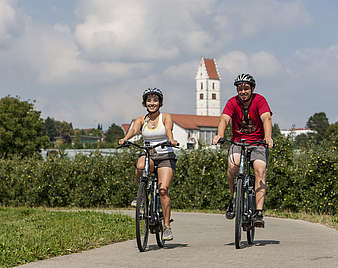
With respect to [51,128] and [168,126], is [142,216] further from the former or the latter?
[51,128]

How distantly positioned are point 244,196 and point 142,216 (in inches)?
50.6

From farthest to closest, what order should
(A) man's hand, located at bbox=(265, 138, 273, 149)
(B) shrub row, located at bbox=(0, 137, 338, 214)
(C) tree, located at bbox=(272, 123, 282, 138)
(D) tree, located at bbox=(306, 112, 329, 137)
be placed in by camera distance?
(D) tree, located at bbox=(306, 112, 329, 137)
(C) tree, located at bbox=(272, 123, 282, 138)
(B) shrub row, located at bbox=(0, 137, 338, 214)
(A) man's hand, located at bbox=(265, 138, 273, 149)

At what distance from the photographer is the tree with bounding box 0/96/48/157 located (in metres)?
71.0

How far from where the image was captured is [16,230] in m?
9.85

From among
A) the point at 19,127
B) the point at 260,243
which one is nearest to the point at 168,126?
the point at 260,243

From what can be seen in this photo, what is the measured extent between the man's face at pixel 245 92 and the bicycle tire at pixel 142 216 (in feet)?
5.67

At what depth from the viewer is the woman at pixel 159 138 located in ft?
25.2

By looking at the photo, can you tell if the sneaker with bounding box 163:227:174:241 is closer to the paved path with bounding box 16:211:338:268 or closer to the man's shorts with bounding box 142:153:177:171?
the paved path with bounding box 16:211:338:268

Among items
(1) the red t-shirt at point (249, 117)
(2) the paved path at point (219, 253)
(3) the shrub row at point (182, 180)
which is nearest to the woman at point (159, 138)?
(2) the paved path at point (219, 253)

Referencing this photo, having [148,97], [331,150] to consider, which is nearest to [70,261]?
[148,97]

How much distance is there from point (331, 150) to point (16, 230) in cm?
782

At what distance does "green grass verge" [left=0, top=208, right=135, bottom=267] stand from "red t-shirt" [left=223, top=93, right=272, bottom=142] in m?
2.31

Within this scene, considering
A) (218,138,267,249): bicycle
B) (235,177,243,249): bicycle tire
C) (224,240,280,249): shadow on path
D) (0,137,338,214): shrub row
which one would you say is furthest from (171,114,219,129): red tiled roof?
(235,177,243,249): bicycle tire

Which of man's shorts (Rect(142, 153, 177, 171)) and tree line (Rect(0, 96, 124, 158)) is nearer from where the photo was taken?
man's shorts (Rect(142, 153, 177, 171))
